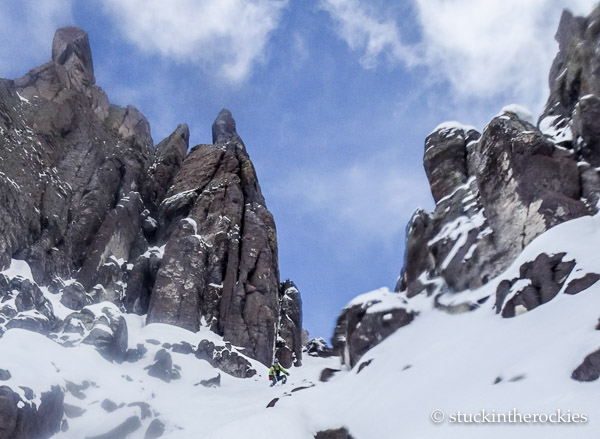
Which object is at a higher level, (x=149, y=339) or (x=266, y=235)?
(x=266, y=235)

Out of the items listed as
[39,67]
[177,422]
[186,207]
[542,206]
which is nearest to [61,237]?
[186,207]

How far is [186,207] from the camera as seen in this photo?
203 ft

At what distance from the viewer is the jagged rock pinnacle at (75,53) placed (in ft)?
299

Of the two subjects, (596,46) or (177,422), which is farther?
(596,46)

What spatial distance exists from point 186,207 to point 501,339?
163 feet

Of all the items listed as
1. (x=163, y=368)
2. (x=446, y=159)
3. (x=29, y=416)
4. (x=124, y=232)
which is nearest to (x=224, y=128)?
(x=124, y=232)

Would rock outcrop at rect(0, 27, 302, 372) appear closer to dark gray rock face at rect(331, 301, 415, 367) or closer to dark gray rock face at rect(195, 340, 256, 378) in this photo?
dark gray rock face at rect(195, 340, 256, 378)

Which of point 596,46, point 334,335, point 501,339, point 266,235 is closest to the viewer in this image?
point 501,339

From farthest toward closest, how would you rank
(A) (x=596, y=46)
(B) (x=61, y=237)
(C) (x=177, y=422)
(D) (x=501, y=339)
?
(B) (x=61, y=237)
(A) (x=596, y=46)
(C) (x=177, y=422)
(D) (x=501, y=339)

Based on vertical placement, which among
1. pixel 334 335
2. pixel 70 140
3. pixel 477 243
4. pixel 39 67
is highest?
pixel 39 67

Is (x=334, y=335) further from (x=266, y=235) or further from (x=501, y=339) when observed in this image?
(x=266, y=235)

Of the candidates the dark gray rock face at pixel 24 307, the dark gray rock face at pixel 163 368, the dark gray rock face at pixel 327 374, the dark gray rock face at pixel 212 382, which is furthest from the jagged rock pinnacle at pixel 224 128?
the dark gray rock face at pixel 327 374

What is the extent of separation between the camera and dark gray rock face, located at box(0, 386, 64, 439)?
19.7m

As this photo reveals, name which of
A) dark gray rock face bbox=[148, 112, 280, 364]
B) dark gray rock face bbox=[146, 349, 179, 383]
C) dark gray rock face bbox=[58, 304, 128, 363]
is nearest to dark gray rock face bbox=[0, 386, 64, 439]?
dark gray rock face bbox=[58, 304, 128, 363]
